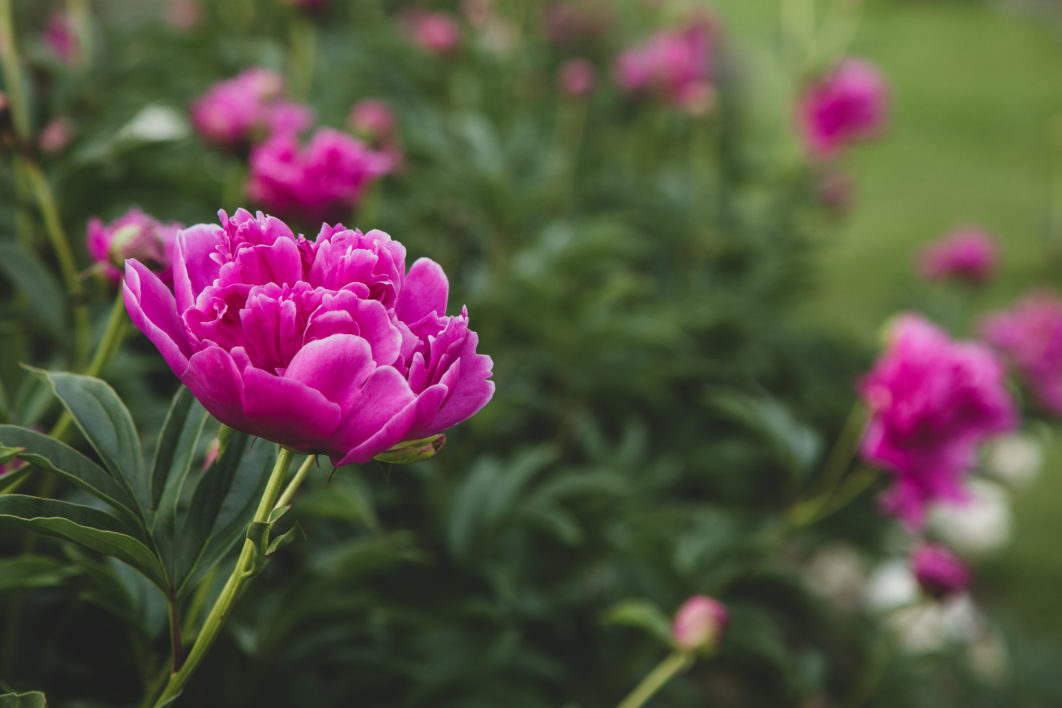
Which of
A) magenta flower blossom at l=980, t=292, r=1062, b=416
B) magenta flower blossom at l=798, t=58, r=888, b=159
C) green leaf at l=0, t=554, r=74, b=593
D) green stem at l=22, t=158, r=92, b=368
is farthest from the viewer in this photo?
magenta flower blossom at l=798, t=58, r=888, b=159

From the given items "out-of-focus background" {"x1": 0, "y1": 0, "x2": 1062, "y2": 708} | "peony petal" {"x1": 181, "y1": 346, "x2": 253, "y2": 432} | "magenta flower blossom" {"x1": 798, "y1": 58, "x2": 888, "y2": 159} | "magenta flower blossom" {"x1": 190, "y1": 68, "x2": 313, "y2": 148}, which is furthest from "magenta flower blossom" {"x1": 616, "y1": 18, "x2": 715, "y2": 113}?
Result: "peony petal" {"x1": 181, "y1": 346, "x2": 253, "y2": 432}

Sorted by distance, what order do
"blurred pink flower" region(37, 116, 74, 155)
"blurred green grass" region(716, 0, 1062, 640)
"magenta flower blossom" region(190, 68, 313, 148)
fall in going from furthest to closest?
"blurred green grass" region(716, 0, 1062, 640), "magenta flower blossom" region(190, 68, 313, 148), "blurred pink flower" region(37, 116, 74, 155)

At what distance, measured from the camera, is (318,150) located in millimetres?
949

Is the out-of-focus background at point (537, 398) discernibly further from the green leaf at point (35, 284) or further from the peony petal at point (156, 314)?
the peony petal at point (156, 314)

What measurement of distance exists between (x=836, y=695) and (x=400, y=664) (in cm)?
124

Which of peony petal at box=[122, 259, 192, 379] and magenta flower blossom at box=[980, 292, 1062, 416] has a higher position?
peony petal at box=[122, 259, 192, 379]

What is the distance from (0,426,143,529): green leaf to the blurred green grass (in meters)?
2.11

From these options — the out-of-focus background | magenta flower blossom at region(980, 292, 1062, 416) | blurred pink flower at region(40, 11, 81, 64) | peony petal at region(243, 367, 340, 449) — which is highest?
blurred pink flower at region(40, 11, 81, 64)

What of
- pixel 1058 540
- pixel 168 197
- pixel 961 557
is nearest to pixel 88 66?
pixel 168 197

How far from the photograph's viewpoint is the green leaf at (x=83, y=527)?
15.0 inches

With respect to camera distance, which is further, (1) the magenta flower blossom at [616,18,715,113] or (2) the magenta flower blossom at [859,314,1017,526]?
(1) the magenta flower blossom at [616,18,715,113]

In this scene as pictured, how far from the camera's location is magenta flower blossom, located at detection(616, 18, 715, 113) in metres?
2.10

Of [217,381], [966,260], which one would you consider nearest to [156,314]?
A: [217,381]

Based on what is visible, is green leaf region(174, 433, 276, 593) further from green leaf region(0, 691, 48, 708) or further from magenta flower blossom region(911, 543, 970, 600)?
magenta flower blossom region(911, 543, 970, 600)
